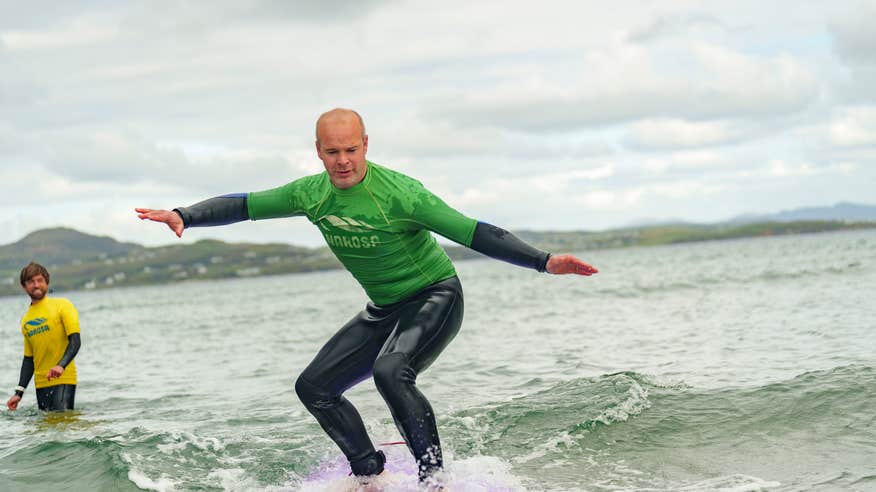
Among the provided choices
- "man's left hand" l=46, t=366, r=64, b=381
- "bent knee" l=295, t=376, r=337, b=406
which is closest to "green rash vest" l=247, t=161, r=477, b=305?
"bent knee" l=295, t=376, r=337, b=406

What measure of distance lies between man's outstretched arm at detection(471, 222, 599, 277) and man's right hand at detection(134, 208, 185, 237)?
2.50 m

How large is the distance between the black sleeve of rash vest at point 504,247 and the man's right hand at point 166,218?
2.50 metres

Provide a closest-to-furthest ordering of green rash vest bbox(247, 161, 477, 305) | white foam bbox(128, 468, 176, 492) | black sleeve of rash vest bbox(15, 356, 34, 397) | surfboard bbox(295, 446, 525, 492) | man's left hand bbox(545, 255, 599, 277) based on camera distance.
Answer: man's left hand bbox(545, 255, 599, 277), green rash vest bbox(247, 161, 477, 305), surfboard bbox(295, 446, 525, 492), white foam bbox(128, 468, 176, 492), black sleeve of rash vest bbox(15, 356, 34, 397)

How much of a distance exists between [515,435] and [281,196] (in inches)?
203

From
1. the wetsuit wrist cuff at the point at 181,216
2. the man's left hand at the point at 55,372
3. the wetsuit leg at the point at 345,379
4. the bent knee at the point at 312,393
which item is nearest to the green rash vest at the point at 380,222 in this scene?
the wetsuit leg at the point at 345,379

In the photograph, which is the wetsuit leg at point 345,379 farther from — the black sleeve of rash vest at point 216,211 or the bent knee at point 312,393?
the black sleeve of rash vest at point 216,211

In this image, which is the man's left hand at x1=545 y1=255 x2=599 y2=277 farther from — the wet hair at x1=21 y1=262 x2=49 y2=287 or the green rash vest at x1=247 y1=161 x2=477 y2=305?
the wet hair at x1=21 y1=262 x2=49 y2=287

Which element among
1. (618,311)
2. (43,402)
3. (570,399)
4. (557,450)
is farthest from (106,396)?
(618,311)

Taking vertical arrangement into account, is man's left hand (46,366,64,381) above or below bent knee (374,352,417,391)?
below

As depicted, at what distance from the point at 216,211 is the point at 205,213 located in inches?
3.8

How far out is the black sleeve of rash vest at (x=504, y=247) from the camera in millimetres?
6832

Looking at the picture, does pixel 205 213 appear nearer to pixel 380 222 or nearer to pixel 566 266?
pixel 380 222

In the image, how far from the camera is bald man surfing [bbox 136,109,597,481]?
694 centimetres

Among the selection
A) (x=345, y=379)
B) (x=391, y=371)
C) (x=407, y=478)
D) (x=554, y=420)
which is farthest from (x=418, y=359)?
(x=554, y=420)
